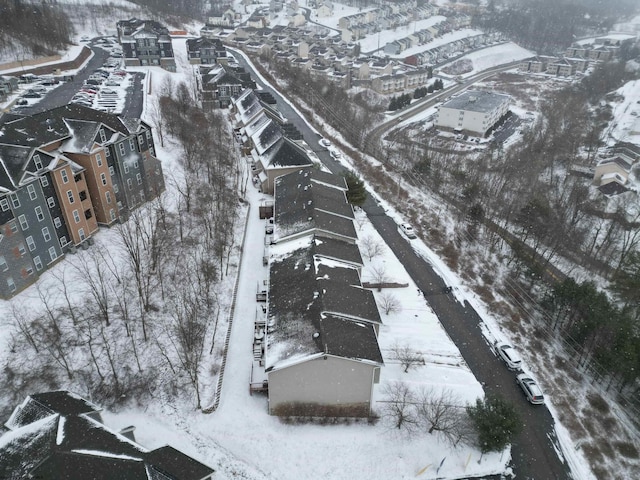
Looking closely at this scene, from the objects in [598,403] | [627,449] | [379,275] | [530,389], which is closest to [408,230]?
[379,275]

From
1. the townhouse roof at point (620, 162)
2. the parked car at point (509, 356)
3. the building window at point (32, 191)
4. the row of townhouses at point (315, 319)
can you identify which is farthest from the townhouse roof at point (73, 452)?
the townhouse roof at point (620, 162)

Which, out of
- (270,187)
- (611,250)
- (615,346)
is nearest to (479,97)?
(611,250)

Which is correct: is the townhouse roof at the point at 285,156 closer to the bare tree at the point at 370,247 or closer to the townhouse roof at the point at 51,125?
the bare tree at the point at 370,247

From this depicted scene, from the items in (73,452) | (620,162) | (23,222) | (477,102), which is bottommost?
(620,162)

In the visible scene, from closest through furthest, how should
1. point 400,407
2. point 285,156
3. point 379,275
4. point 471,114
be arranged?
point 400,407
point 379,275
point 285,156
point 471,114

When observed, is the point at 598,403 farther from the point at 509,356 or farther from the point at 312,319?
the point at 312,319

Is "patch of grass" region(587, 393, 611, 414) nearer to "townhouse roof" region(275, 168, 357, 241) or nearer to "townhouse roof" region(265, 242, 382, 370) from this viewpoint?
"townhouse roof" region(265, 242, 382, 370)

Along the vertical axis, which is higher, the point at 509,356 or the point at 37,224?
the point at 37,224
